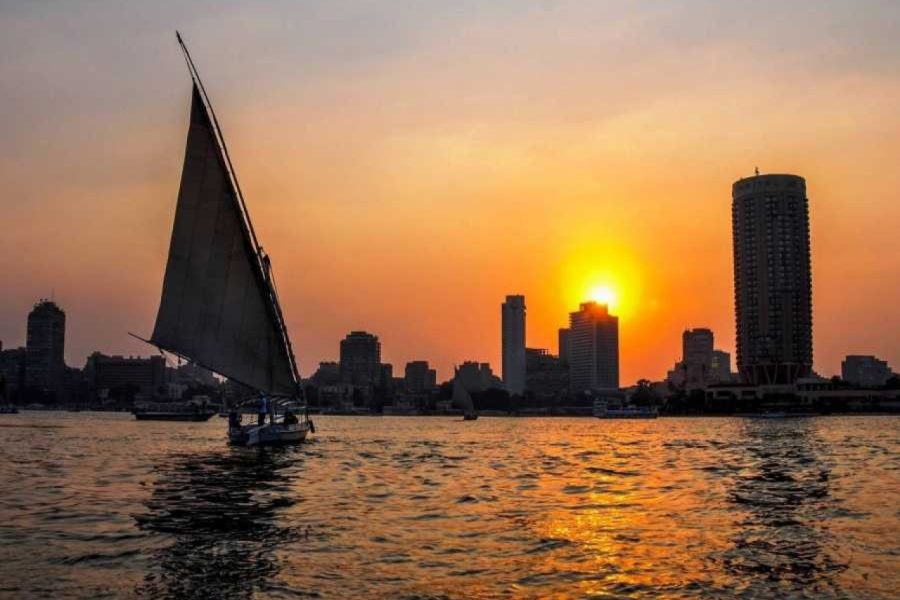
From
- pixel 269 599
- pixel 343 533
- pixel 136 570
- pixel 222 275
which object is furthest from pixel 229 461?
pixel 269 599

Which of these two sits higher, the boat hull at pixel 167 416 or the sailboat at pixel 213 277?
the sailboat at pixel 213 277

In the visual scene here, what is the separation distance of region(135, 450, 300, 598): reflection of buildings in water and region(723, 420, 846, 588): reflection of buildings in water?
1269 centimetres

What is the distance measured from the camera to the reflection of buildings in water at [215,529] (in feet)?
67.3

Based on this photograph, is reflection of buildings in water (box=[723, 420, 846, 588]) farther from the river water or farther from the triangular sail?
the triangular sail

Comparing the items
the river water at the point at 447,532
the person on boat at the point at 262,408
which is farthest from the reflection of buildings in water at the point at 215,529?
the person on boat at the point at 262,408

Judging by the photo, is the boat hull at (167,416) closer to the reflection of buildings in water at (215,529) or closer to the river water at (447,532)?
the river water at (447,532)

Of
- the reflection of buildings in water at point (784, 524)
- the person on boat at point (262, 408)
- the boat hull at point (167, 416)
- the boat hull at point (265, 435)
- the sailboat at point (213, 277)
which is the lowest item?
the boat hull at point (167, 416)

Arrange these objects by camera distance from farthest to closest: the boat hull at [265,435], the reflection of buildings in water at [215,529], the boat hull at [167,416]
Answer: the boat hull at [167,416]
the boat hull at [265,435]
the reflection of buildings in water at [215,529]

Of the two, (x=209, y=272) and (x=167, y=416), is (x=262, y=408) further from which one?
(x=167, y=416)

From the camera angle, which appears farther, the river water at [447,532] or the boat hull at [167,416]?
the boat hull at [167,416]

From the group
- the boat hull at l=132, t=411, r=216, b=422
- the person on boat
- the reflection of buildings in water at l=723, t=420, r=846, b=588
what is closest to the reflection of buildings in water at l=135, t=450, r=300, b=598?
the reflection of buildings in water at l=723, t=420, r=846, b=588

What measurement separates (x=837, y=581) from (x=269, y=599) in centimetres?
1345

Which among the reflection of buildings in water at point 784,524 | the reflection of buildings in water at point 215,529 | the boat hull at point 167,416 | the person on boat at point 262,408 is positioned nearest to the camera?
the reflection of buildings in water at point 215,529

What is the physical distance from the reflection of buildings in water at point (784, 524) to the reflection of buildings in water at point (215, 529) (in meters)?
12.7
